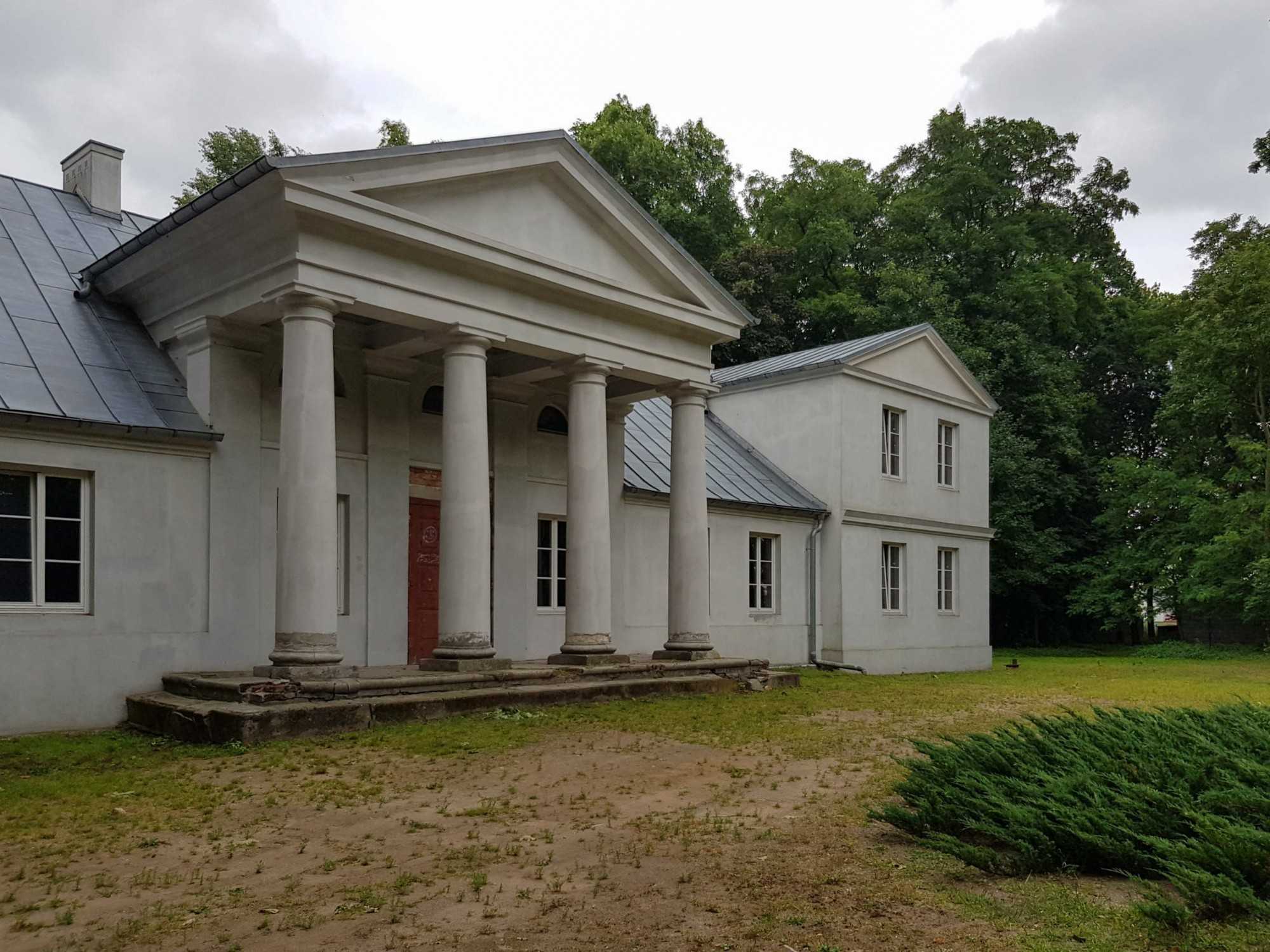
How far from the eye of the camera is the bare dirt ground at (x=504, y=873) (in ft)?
16.5

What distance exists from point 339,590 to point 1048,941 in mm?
11759

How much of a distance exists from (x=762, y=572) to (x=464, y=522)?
32.6 feet

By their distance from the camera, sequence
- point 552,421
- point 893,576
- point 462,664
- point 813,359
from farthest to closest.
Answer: point 893,576 → point 813,359 → point 552,421 → point 462,664

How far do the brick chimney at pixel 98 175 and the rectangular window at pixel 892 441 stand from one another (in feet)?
50.6

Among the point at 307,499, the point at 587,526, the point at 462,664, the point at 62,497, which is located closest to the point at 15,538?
the point at 62,497

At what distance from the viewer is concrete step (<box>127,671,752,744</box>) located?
417 inches

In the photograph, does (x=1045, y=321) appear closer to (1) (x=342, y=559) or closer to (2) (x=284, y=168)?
(1) (x=342, y=559)

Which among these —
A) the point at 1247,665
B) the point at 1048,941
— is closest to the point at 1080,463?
the point at 1247,665

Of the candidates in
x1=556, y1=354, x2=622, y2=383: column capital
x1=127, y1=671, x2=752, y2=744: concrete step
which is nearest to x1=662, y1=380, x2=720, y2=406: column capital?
x1=556, y1=354, x2=622, y2=383: column capital

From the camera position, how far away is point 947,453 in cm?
2558

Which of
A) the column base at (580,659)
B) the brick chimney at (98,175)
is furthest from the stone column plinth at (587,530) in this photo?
the brick chimney at (98,175)

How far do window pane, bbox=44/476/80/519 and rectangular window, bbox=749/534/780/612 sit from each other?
12.7 meters

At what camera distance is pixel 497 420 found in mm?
17156

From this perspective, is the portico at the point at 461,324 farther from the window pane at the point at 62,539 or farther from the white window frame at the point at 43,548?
the window pane at the point at 62,539
